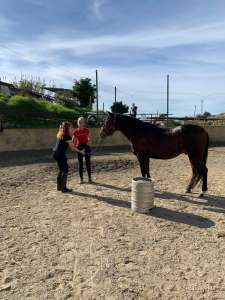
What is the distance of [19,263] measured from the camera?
5.12 m

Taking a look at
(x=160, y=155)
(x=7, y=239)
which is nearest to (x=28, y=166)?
(x=160, y=155)

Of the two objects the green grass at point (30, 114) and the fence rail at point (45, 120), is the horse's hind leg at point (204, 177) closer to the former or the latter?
the fence rail at point (45, 120)

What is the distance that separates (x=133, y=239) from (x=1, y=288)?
2250 millimetres

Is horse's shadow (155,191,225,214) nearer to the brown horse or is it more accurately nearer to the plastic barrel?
the brown horse

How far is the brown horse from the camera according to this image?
9133 millimetres

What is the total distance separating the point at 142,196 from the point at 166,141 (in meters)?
2.27

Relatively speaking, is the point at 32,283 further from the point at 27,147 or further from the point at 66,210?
the point at 27,147

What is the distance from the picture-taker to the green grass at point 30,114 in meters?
19.6

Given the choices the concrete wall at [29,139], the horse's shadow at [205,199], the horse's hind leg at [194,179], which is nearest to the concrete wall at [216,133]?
the concrete wall at [29,139]

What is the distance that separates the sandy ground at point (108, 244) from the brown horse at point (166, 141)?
2.15ft

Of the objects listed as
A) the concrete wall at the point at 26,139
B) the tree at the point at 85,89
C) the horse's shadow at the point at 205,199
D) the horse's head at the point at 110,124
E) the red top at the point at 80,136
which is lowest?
the horse's shadow at the point at 205,199

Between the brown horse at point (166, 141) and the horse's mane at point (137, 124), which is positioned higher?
the horse's mane at point (137, 124)

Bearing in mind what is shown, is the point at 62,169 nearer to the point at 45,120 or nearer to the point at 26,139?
the point at 26,139

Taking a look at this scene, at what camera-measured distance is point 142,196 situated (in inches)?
295
